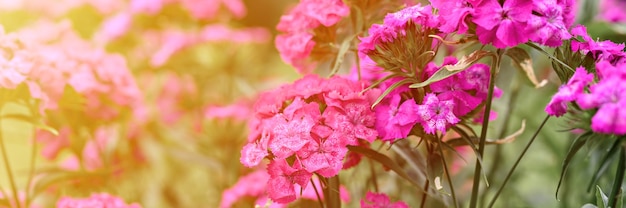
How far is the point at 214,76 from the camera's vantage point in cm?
183

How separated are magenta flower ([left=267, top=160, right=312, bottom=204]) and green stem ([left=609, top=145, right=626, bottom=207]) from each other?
372mm

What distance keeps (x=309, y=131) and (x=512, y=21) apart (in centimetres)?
26

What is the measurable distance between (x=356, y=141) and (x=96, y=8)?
4.21 feet

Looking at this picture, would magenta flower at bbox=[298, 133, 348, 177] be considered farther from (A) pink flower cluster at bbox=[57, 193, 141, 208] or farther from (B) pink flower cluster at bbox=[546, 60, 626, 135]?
(A) pink flower cluster at bbox=[57, 193, 141, 208]

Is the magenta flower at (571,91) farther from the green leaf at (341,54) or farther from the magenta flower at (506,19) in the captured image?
the green leaf at (341,54)

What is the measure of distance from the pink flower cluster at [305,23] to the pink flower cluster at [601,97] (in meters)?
0.33

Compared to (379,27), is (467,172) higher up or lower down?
lower down

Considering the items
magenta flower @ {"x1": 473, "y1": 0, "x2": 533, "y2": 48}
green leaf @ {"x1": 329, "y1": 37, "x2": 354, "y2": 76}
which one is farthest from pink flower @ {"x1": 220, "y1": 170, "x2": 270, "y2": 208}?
magenta flower @ {"x1": 473, "y1": 0, "x2": 533, "y2": 48}

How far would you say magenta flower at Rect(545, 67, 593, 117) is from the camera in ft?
2.24

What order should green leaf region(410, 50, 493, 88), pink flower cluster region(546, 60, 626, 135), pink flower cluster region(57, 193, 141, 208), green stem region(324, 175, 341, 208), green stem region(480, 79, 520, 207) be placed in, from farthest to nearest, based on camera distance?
green stem region(480, 79, 520, 207) → pink flower cluster region(57, 193, 141, 208) → green stem region(324, 175, 341, 208) → green leaf region(410, 50, 493, 88) → pink flower cluster region(546, 60, 626, 135)

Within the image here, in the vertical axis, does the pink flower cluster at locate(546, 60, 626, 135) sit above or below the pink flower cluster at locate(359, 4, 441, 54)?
below

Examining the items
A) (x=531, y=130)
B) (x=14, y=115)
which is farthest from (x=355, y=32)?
(x=531, y=130)

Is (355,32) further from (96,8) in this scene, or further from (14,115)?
(96,8)

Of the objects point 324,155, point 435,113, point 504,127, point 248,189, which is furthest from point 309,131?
point 504,127
